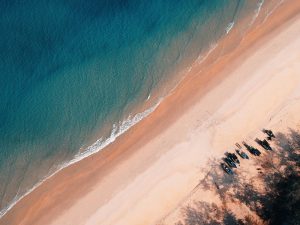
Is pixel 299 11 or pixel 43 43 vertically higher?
pixel 43 43

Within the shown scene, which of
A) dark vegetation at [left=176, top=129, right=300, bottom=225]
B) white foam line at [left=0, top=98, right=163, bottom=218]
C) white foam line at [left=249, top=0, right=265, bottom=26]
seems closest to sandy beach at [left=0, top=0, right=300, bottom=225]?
white foam line at [left=0, top=98, right=163, bottom=218]

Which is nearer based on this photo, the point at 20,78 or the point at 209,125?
the point at 209,125

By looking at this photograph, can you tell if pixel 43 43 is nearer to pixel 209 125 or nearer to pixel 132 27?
pixel 132 27

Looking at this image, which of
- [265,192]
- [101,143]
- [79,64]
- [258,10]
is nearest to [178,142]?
[101,143]

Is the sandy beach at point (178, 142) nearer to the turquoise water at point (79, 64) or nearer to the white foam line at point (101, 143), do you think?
the white foam line at point (101, 143)

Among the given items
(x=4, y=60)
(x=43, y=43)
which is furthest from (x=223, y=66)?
(x=4, y=60)

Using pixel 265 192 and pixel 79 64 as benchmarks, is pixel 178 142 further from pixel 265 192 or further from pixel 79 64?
pixel 79 64

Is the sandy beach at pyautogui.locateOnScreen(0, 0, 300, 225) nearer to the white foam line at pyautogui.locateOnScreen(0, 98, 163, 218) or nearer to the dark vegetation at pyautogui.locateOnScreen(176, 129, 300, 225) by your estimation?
the white foam line at pyautogui.locateOnScreen(0, 98, 163, 218)
